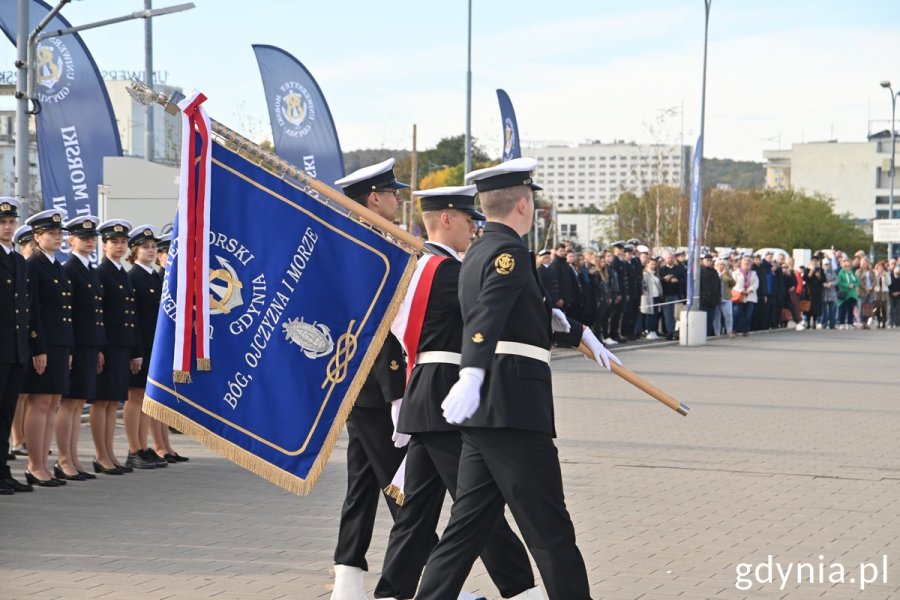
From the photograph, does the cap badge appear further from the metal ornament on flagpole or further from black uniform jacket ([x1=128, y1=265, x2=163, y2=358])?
black uniform jacket ([x1=128, y1=265, x2=163, y2=358])

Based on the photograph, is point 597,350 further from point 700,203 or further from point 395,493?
point 700,203

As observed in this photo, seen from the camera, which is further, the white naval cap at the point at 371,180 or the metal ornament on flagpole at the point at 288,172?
the white naval cap at the point at 371,180

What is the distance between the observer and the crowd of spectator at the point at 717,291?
23.9 m

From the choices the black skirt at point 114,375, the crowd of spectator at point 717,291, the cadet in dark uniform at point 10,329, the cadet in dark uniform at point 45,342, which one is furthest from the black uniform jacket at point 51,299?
the crowd of spectator at point 717,291

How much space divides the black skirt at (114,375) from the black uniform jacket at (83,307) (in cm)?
24

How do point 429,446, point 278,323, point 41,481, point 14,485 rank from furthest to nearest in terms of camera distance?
point 41,481
point 14,485
point 278,323
point 429,446

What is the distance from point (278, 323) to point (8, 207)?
416cm

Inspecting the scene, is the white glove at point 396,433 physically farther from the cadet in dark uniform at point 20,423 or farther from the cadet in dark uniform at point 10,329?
the cadet in dark uniform at point 20,423

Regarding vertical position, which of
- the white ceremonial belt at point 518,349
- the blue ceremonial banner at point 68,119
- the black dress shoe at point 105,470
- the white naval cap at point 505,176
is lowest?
the black dress shoe at point 105,470

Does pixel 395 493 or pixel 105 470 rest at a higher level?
pixel 395 493

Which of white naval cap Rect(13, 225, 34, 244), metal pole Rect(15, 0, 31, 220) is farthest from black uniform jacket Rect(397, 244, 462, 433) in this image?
metal pole Rect(15, 0, 31, 220)

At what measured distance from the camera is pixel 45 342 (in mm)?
9719

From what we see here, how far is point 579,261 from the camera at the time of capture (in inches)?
965

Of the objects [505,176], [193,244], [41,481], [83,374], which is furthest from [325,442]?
[83,374]
